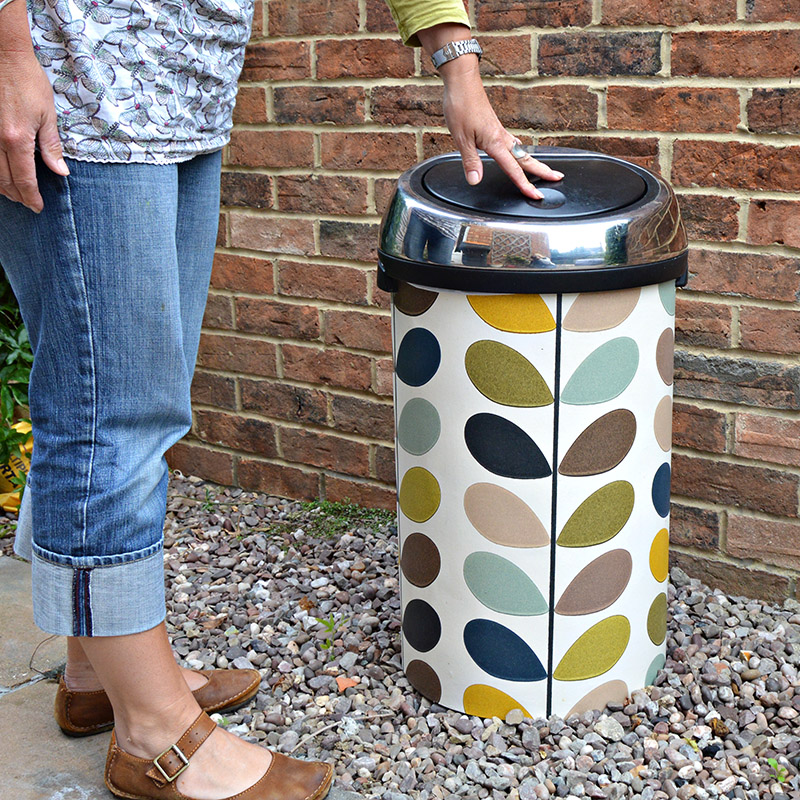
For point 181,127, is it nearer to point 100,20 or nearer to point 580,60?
point 100,20

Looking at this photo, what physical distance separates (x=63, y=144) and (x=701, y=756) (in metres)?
1.47

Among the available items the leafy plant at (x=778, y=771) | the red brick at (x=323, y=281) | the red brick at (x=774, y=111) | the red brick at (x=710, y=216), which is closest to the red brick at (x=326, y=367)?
the red brick at (x=323, y=281)

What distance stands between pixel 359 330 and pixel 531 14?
3.01ft

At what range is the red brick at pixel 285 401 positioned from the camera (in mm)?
2846

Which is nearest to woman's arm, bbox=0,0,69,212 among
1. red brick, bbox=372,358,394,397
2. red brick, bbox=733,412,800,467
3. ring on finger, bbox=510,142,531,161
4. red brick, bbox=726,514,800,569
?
ring on finger, bbox=510,142,531,161

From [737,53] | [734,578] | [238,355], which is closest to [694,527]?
[734,578]

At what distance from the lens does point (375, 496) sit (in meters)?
2.81

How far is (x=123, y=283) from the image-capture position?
4.50 feet

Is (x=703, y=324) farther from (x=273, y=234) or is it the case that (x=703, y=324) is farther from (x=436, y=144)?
(x=273, y=234)

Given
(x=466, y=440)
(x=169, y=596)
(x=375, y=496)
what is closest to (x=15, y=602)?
(x=169, y=596)

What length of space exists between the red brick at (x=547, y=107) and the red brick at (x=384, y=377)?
0.71m

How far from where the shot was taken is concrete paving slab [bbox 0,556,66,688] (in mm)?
2154

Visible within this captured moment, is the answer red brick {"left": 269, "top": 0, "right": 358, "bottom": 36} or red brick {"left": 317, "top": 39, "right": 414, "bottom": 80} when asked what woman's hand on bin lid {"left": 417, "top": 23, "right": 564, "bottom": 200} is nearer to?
red brick {"left": 317, "top": 39, "right": 414, "bottom": 80}

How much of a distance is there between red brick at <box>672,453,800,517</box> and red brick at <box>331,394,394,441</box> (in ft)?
2.59
